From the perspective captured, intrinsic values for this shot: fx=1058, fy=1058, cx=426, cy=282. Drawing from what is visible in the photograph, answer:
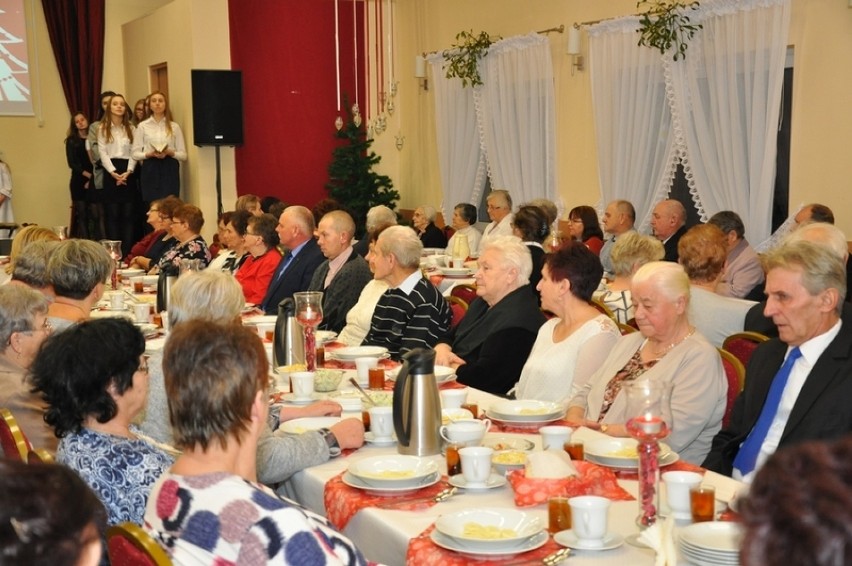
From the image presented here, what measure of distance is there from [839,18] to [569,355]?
14.7ft

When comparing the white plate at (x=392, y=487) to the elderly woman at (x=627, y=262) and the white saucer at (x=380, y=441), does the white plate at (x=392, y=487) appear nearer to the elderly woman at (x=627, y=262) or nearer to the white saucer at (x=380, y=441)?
the white saucer at (x=380, y=441)

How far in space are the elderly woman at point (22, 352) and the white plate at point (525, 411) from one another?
1424mm

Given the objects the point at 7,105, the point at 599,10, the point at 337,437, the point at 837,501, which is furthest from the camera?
the point at 7,105

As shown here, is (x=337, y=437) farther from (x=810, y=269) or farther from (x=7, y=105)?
(x=7, y=105)

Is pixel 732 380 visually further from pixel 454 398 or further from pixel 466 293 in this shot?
pixel 466 293

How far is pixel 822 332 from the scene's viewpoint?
3111 mm

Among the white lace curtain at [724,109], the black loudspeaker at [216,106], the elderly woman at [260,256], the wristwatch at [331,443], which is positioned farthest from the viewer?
the black loudspeaker at [216,106]

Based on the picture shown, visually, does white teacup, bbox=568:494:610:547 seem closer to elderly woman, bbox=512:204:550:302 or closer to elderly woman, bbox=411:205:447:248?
elderly woman, bbox=512:204:550:302

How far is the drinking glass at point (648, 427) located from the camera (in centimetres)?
226

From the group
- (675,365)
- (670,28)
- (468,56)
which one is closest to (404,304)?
(675,365)

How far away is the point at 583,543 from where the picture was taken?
7.24 ft

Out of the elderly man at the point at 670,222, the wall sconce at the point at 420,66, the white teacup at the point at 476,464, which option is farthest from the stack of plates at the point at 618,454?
the wall sconce at the point at 420,66

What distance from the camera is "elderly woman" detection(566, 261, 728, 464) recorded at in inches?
131

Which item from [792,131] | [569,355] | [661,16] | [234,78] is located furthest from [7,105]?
[569,355]
